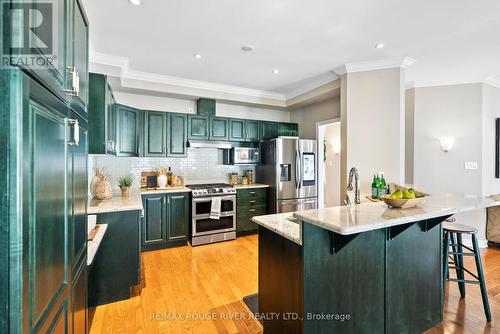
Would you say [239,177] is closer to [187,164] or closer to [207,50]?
[187,164]

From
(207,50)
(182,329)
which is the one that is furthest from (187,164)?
(182,329)

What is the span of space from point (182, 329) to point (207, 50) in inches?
118

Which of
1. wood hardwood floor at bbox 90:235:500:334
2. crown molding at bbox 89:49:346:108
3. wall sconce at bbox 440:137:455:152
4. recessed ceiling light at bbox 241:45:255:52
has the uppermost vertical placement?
recessed ceiling light at bbox 241:45:255:52

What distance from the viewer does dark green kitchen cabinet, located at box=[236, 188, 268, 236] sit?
4.34 m

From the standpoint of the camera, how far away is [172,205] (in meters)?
3.81

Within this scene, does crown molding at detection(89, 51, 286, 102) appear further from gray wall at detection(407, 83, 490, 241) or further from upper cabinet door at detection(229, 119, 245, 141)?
gray wall at detection(407, 83, 490, 241)

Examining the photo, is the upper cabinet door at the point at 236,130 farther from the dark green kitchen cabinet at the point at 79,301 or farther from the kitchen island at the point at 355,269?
the dark green kitchen cabinet at the point at 79,301

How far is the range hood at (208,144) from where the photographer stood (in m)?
4.25

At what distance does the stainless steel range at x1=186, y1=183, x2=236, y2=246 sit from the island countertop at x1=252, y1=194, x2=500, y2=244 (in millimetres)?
2163

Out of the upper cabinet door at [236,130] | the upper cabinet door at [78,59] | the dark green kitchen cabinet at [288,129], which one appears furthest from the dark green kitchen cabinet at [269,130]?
the upper cabinet door at [78,59]

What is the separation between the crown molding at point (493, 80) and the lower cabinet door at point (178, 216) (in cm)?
507

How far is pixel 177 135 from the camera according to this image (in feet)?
13.6

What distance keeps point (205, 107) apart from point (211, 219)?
1.99 m

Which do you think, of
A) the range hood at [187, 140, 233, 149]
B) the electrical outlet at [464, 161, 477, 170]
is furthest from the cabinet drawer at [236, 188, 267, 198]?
the electrical outlet at [464, 161, 477, 170]
